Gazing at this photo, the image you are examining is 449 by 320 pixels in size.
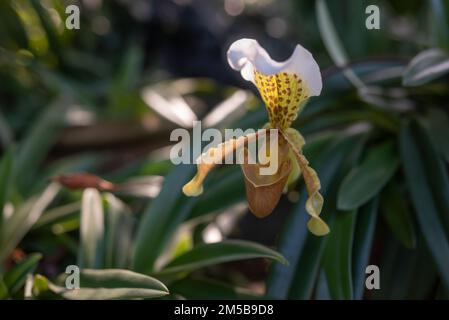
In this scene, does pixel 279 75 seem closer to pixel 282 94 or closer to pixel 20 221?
pixel 282 94

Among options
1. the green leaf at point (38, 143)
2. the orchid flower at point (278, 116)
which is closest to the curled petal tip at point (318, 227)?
the orchid flower at point (278, 116)

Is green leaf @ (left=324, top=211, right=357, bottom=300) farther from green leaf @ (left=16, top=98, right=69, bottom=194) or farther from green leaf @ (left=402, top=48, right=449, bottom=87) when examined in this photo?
green leaf @ (left=16, top=98, right=69, bottom=194)

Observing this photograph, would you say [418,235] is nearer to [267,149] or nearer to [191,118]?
[267,149]

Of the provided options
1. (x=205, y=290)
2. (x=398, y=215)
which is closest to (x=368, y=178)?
(x=398, y=215)

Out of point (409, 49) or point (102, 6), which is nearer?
point (409, 49)
